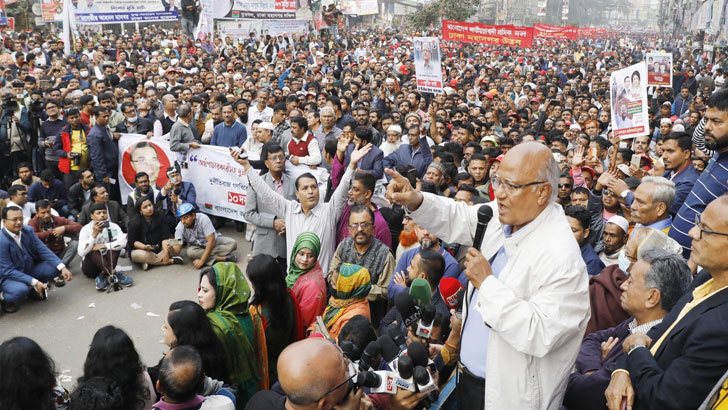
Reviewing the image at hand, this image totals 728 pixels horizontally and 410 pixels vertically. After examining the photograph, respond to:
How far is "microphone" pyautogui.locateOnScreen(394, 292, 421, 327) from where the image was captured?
271 cm

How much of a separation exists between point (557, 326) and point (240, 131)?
6921 mm

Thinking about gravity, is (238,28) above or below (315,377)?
above

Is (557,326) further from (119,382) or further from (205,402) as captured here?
(119,382)

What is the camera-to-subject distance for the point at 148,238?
7.09 m

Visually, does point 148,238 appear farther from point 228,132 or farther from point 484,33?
point 484,33

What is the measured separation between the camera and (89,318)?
228 inches

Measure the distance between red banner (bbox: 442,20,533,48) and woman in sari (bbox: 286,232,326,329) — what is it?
15720 millimetres

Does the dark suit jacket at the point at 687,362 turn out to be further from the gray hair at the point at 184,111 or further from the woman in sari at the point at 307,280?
the gray hair at the point at 184,111

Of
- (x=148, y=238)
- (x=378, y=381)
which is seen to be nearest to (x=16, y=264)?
(x=148, y=238)

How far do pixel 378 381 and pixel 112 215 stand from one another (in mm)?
6136

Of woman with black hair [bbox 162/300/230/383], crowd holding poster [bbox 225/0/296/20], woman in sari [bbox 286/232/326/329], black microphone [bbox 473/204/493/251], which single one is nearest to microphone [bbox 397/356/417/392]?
black microphone [bbox 473/204/493/251]

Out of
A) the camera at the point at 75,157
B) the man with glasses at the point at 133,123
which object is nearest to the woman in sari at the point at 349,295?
the camera at the point at 75,157

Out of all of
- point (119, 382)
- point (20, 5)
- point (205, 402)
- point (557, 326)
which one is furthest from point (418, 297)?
point (20, 5)

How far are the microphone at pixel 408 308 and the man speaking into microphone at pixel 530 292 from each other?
16.3 inches
